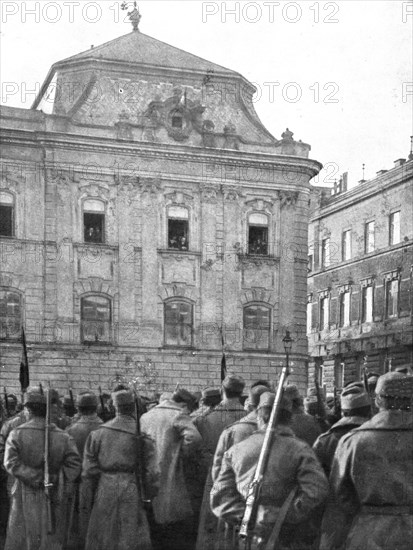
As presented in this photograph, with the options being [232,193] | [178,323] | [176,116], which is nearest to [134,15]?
[176,116]

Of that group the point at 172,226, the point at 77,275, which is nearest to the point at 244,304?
the point at 172,226

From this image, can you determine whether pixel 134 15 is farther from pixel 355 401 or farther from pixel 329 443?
pixel 355 401

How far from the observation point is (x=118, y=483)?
834 cm

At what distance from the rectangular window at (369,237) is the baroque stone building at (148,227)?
7.68 meters

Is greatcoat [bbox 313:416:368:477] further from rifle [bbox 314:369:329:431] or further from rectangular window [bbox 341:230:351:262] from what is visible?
rectangular window [bbox 341:230:351:262]

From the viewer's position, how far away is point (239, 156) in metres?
33.1

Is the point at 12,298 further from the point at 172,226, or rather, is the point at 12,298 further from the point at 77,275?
the point at 172,226

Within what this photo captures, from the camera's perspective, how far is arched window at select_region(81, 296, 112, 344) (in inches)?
1249

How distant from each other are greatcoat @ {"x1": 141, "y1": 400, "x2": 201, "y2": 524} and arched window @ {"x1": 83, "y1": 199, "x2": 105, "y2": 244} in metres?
23.0

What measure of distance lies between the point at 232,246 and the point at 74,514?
23.6 meters

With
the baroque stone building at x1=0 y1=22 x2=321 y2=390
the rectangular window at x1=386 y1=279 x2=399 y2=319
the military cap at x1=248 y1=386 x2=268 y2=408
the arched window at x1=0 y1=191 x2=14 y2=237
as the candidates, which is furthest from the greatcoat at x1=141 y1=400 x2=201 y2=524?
the rectangular window at x1=386 y1=279 x2=399 y2=319

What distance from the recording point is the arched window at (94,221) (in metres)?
31.9

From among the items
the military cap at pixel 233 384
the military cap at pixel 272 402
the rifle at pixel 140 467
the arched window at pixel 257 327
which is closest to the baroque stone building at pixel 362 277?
the arched window at pixel 257 327

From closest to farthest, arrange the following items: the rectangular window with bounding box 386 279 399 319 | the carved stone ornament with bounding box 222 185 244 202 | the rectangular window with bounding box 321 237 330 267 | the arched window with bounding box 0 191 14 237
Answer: the arched window with bounding box 0 191 14 237 → the carved stone ornament with bounding box 222 185 244 202 → the rectangular window with bounding box 386 279 399 319 → the rectangular window with bounding box 321 237 330 267
